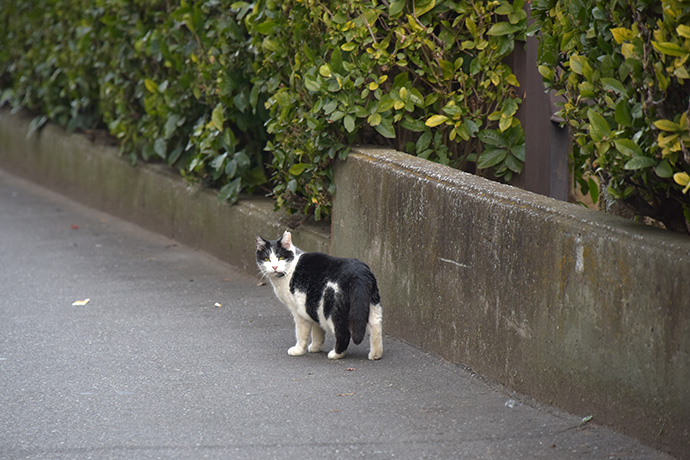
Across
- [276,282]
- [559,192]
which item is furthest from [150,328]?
[559,192]

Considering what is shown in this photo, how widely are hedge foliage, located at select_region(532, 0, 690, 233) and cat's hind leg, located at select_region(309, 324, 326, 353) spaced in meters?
1.82

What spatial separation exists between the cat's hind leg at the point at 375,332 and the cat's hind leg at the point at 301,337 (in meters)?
0.38

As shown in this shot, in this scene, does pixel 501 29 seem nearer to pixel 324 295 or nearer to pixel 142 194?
pixel 324 295

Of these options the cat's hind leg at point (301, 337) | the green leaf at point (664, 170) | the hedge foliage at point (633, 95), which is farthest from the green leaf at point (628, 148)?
the cat's hind leg at point (301, 337)

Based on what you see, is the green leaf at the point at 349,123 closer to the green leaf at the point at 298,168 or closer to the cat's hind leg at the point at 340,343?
the green leaf at the point at 298,168

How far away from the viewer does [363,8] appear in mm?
6105

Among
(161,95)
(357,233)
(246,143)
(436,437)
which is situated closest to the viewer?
(436,437)

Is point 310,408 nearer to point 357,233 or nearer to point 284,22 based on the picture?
point 357,233

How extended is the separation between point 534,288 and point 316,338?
1568mm

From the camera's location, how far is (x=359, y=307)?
5.27 m

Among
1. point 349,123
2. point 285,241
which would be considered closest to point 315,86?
point 349,123

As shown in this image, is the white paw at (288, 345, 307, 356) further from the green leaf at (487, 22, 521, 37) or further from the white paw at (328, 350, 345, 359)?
the green leaf at (487, 22, 521, 37)

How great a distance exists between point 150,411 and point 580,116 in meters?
2.46

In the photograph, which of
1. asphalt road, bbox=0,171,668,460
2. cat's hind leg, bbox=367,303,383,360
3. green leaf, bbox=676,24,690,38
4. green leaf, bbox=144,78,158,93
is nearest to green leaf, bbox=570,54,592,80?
green leaf, bbox=676,24,690,38
